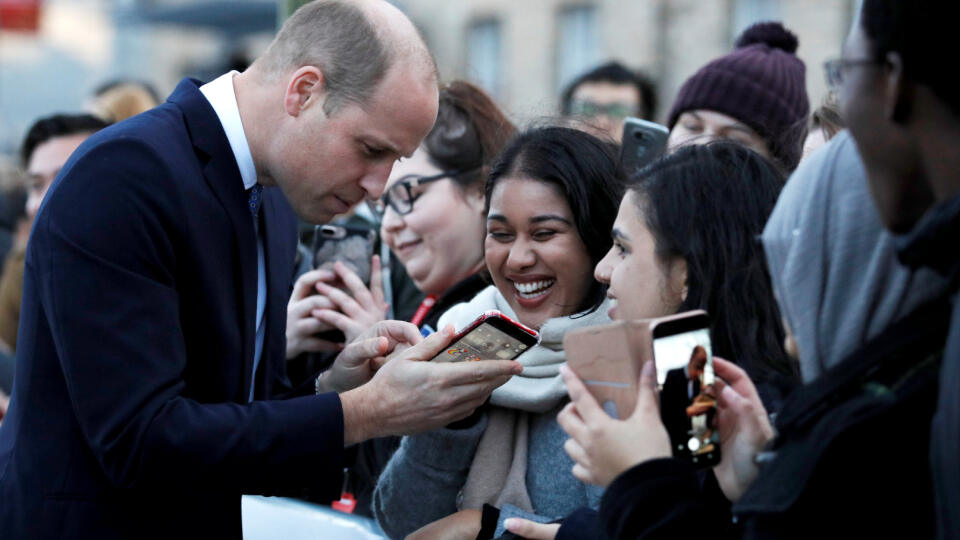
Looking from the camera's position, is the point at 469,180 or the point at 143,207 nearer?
the point at 143,207

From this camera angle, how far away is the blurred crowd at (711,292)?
1.67m

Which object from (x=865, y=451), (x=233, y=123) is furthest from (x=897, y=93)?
(x=233, y=123)

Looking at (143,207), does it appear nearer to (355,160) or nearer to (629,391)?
(355,160)

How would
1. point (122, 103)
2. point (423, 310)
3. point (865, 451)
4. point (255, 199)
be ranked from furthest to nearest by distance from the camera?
point (122, 103)
point (423, 310)
point (255, 199)
point (865, 451)

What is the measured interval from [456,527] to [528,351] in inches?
20.0

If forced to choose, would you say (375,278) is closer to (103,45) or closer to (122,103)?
(122,103)

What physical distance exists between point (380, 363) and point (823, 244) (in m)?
1.54

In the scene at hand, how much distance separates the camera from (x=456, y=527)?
2.77m

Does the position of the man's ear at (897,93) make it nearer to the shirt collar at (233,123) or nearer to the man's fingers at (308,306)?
the shirt collar at (233,123)

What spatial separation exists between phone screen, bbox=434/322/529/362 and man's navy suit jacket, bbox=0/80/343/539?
310 mm

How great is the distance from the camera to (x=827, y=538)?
1732mm

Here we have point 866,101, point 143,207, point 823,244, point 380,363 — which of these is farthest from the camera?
point 380,363

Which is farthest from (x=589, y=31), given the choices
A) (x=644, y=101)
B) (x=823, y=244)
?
(x=823, y=244)

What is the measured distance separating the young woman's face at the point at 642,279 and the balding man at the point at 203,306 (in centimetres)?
34
